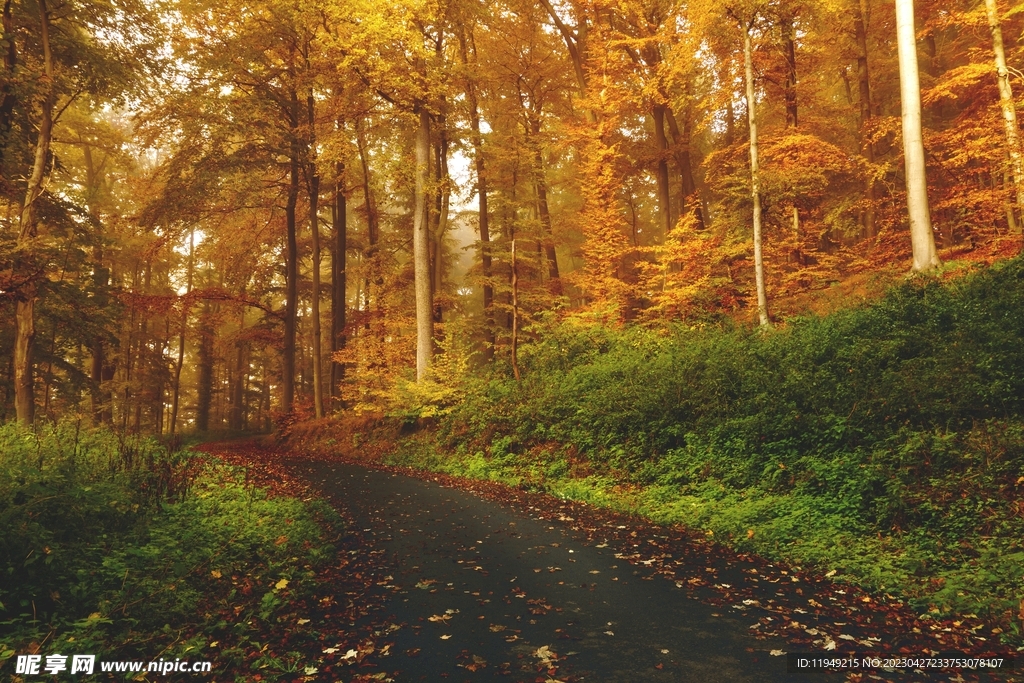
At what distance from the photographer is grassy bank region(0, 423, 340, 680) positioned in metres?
4.25

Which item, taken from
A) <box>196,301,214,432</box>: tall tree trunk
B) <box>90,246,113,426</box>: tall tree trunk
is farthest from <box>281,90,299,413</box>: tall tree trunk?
<box>196,301,214,432</box>: tall tree trunk

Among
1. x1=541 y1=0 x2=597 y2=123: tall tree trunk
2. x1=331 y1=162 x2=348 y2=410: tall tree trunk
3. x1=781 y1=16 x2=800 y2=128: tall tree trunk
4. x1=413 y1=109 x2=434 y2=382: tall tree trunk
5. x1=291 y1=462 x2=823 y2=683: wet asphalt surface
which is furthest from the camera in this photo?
x1=331 y1=162 x2=348 y2=410: tall tree trunk

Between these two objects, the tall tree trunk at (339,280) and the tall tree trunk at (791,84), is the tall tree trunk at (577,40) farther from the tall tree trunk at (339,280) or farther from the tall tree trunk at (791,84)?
the tall tree trunk at (339,280)

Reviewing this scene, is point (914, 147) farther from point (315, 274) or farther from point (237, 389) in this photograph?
point (237, 389)

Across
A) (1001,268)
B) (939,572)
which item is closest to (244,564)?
(939,572)

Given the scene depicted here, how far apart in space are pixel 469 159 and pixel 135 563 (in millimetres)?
18229

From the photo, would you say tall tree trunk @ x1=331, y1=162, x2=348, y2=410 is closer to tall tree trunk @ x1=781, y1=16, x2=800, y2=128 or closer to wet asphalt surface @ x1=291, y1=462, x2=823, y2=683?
wet asphalt surface @ x1=291, y1=462, x2=823, y2=683

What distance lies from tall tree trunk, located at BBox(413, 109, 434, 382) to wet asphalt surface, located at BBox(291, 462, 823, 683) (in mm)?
8963

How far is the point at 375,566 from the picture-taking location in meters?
6.73

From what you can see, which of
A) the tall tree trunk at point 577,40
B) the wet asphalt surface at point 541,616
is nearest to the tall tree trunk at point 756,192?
the tall tree trunk at point 577,40

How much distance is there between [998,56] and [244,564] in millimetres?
19356

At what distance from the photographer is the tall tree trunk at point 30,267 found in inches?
428

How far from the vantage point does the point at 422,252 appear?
1672 cm

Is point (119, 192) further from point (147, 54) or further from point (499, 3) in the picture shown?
point (499, 3)
